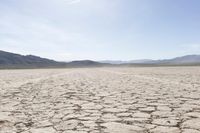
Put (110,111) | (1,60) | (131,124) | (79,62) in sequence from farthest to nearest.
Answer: (79,62)
(1,60)
(110,111)
(131,124)

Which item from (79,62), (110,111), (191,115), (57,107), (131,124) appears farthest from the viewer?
(79,62)

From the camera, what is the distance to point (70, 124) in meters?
4.19

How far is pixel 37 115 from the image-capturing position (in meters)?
4.93

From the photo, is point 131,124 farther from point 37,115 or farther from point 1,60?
point 1,60

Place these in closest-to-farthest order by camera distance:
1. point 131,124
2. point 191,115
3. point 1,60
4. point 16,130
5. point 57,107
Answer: point 16,130
point 131,124
point 191,115
point 57,107
point 1,60

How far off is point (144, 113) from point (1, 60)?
13948cm

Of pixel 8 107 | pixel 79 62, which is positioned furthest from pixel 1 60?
pixel 8 107

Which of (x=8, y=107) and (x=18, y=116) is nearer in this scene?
(x=18, y=116)

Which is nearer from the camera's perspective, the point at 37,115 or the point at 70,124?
the point at 70,124

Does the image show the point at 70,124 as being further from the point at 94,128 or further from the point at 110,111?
the point at 110,111

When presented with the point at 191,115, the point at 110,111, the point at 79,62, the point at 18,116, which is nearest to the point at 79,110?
the point at 110,111

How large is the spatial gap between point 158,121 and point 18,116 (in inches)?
92.4

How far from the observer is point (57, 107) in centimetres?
579

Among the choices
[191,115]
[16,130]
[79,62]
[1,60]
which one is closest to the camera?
[16,130]
